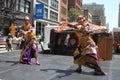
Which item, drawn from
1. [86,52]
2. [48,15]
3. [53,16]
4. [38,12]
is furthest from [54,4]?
[86,52]

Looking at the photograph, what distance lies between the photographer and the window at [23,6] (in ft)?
153

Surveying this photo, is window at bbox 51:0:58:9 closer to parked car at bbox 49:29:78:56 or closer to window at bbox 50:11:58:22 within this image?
window at bbox 50:11:58:22

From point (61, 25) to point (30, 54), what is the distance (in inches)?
84.3

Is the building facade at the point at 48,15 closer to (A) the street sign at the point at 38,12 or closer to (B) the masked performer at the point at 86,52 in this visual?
(A) the street sign at the point at 38,12

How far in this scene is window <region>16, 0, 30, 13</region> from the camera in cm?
4654

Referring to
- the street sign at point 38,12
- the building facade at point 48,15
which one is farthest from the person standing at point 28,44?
the building facade at point 48,15

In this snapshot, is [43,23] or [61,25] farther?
[43,23]

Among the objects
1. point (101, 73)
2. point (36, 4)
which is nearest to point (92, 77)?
point (101, 73)

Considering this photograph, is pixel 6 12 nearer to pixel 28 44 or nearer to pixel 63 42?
pixel 63 42

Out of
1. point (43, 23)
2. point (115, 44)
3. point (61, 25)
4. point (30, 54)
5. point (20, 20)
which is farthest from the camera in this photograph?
point (43, 23)

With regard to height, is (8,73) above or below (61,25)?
below

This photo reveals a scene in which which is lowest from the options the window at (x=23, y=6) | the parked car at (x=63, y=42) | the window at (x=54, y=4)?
the parked car at (x=63, y=42)

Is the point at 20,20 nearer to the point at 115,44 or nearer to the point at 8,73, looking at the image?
the point at 115,44

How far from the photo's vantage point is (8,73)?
35.0 ft
